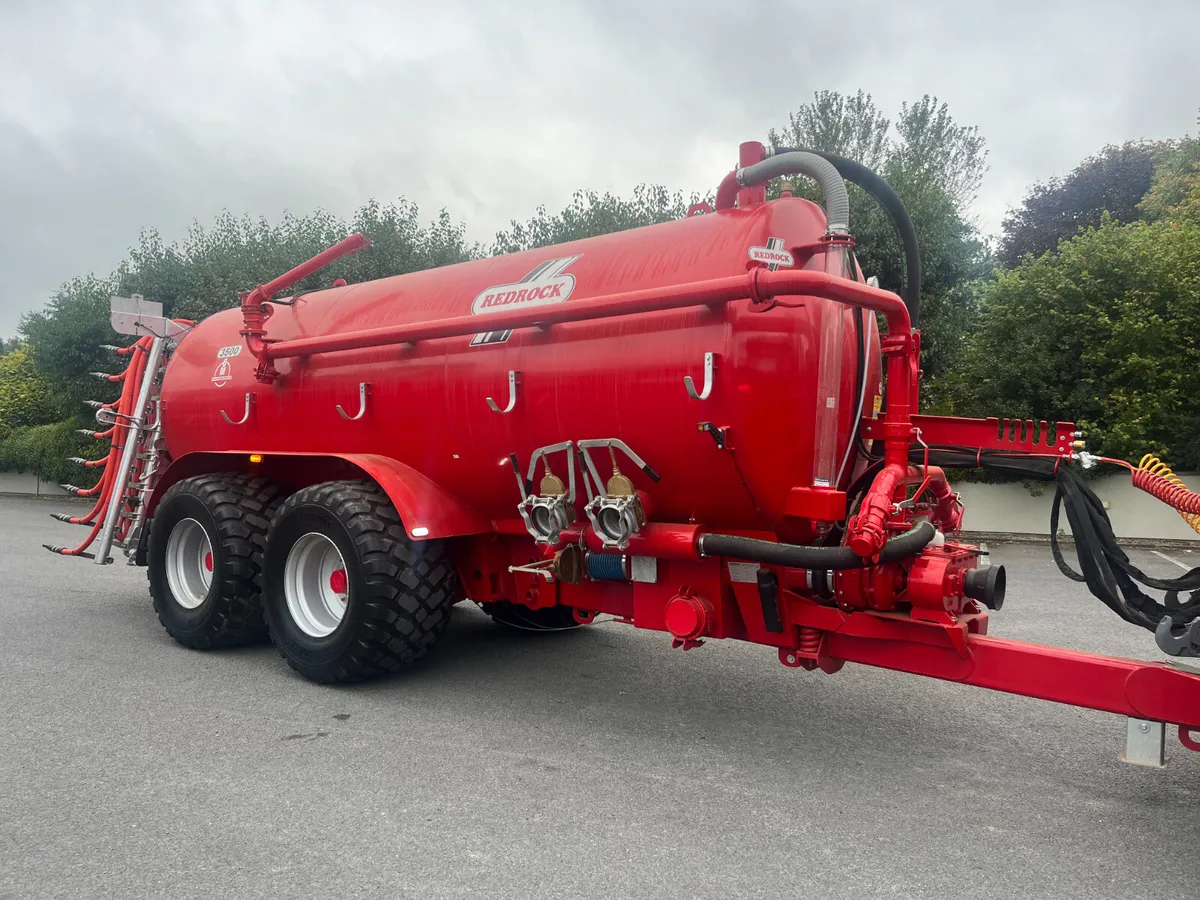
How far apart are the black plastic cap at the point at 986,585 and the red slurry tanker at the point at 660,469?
0.5 inches

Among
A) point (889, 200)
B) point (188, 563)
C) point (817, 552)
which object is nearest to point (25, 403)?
point (188, 563)

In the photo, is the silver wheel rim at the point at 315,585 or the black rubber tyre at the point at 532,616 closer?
the silver wheel rim at the point at 315,585

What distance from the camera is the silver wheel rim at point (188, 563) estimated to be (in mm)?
6387

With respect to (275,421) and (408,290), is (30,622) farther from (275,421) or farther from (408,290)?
(408,290)

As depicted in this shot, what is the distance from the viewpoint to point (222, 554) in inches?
230

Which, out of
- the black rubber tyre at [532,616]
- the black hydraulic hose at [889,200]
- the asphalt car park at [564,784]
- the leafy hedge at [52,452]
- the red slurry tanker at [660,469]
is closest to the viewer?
the asphalt car park at [564,784]

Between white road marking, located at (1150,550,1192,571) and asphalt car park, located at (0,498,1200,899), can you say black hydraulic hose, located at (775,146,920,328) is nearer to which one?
asphalt car park, located at (0,498,1200,899)

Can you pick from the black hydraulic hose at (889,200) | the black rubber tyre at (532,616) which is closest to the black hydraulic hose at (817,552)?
the black hydraulic hose at (889,200)

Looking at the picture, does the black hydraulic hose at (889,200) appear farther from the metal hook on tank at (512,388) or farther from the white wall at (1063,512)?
the white wall at (1063,512)

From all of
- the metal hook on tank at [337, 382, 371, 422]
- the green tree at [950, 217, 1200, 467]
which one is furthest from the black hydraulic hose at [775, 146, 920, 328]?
the green tree at [950, 217, 1200, 467]

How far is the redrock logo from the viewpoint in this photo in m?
4.75

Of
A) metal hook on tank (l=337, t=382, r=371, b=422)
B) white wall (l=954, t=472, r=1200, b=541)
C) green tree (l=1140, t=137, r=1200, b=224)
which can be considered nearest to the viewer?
metal hook on tank (l=337, t=382, r=371, b=422)

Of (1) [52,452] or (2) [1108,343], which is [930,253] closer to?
(2) [1108,343]

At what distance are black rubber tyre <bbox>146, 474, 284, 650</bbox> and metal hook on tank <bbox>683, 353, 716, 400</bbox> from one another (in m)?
3.28
